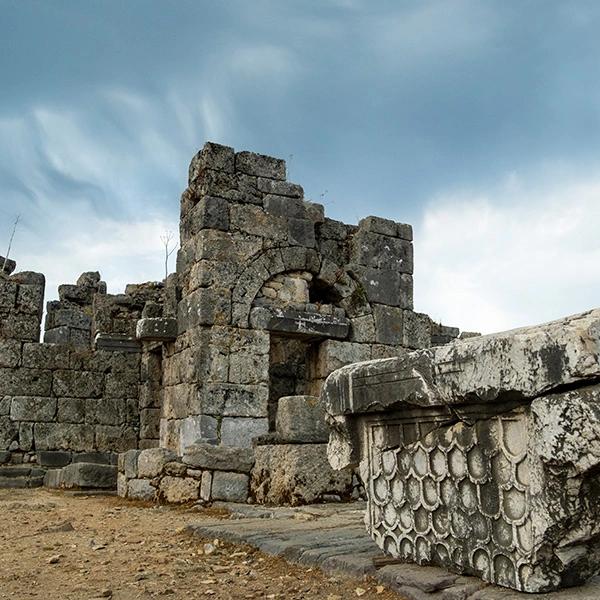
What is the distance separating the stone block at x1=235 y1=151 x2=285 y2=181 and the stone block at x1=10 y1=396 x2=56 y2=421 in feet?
17.1

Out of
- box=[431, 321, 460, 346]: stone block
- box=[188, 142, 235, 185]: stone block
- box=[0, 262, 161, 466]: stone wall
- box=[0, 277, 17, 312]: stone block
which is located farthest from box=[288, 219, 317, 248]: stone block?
A: box=[431, 321, 460, 346]: stone block

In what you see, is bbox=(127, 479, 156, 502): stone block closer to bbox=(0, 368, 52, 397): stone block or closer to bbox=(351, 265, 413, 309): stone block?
bbox=(0, 368, 52, 397): stone block

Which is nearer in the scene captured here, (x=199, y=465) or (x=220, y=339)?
(x=199, y=465)

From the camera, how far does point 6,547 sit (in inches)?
185

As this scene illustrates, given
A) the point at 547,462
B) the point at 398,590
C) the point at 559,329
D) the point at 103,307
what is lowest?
the point at 398,590

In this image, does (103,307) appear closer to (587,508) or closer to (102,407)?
(102,407)

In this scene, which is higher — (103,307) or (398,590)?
(103,307)

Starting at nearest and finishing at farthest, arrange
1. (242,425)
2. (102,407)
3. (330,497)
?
(330,497) < (242,425) < (102,407)

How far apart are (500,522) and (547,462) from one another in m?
0.41

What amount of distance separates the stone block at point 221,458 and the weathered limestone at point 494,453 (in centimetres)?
381

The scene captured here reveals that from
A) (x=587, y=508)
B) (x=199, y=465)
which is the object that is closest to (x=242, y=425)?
(x=199, y=465)

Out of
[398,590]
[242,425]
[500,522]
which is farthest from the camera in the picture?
[242,425]

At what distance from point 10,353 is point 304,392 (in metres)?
5.00

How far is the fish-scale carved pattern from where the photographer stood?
2775mm
